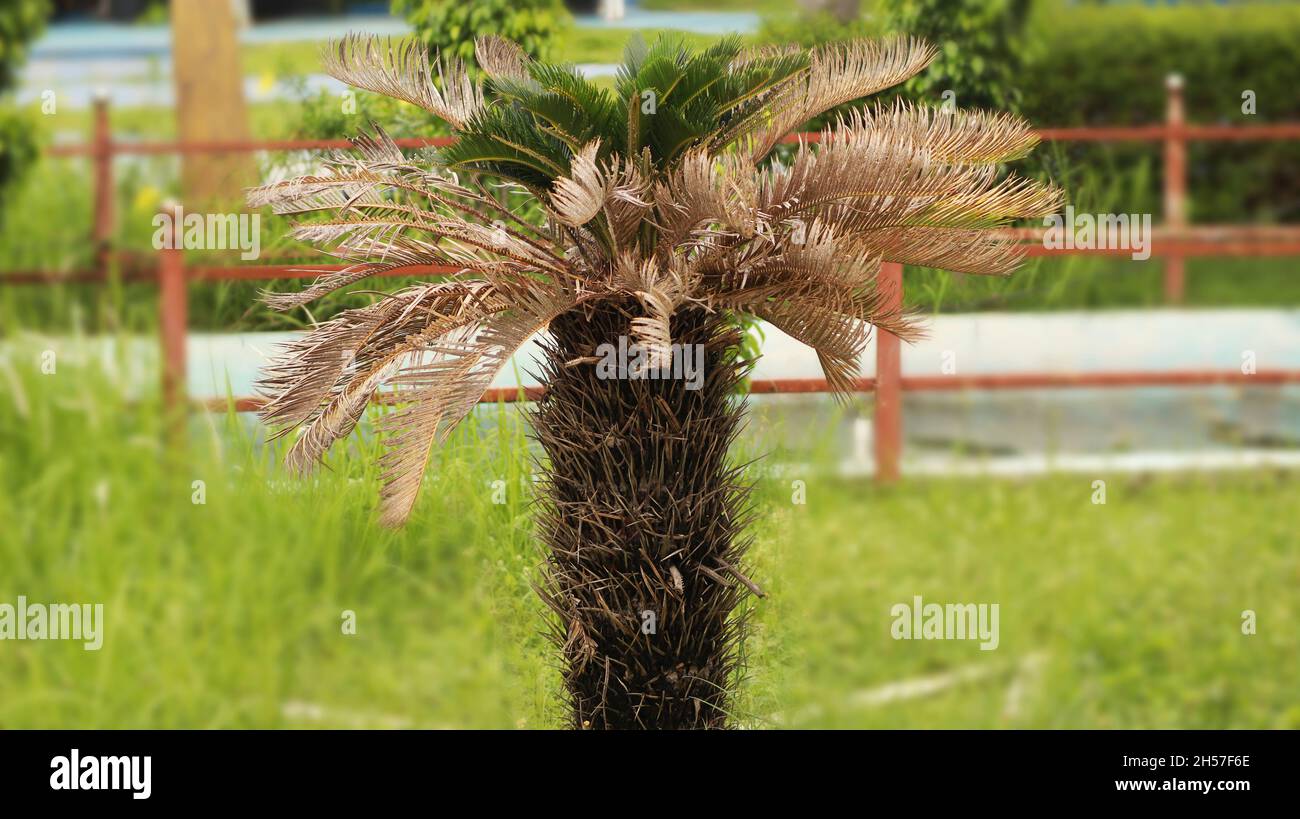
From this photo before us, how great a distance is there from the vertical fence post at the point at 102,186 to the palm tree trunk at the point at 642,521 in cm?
364

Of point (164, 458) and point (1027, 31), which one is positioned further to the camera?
point (164, 458)

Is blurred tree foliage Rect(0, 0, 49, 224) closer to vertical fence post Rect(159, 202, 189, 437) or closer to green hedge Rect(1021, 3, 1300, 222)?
vertical fence post Rect(159, 202, 189, 437)

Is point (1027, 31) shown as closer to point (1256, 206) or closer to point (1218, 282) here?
point (1218, 282)

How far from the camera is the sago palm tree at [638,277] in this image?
3.17 metres

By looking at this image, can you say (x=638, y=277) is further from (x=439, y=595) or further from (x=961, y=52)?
(x=439, y=595)

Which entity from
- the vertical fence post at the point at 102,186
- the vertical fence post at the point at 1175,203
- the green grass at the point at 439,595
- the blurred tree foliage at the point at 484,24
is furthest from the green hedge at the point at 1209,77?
the vertical fence post at the point at 102,186

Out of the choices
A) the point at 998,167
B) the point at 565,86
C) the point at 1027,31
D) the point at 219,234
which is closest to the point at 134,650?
the point at 219,234

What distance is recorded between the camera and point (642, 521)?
3352 millimetres

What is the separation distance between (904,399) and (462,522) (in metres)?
2.76

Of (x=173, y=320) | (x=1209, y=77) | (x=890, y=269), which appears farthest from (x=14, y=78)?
(x=1209, y=77)

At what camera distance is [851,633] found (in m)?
5.60

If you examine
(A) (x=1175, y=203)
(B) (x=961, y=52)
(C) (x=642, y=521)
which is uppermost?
(B) (x=961, y=52)

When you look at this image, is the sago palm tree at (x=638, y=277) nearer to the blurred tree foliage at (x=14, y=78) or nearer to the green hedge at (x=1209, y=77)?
the blurred tree foliage at (x=14, y=78)

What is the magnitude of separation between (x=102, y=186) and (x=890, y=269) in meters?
4.15
